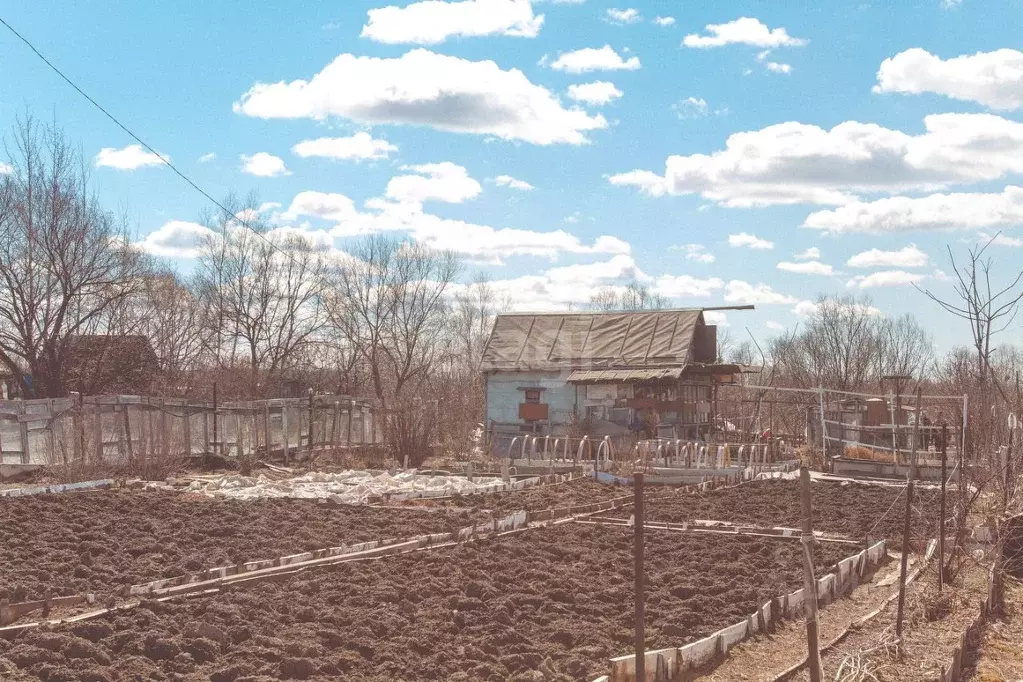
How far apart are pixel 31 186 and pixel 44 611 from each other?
2201cm

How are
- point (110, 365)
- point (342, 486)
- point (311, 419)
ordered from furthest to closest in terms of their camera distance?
point (110, 365) < point (311, 419) < point (342, 486)

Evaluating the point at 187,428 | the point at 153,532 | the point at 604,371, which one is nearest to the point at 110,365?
the point at 187,428

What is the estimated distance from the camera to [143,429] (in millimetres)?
21688

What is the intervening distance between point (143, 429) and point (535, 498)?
9.33 meters

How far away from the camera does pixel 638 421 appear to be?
30.1 m

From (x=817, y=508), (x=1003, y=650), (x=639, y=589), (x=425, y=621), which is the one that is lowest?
(x=1003, y=650)

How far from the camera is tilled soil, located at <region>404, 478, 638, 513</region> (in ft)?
51.1

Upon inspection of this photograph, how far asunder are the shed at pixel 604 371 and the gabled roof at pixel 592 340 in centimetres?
3

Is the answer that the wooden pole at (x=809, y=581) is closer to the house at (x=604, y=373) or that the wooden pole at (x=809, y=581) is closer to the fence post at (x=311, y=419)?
the fence post at (x=311, y=419)

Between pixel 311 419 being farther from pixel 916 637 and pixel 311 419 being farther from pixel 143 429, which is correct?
pixel 916 637

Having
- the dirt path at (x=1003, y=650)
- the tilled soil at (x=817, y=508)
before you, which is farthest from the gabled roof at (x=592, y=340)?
the dirt path at (x=1003, y=650)

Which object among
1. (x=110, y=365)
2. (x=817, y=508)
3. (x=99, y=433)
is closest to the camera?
(x=817, y=508)

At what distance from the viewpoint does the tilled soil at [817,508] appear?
537 inches

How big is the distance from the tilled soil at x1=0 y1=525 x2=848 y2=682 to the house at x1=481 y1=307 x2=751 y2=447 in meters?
19.3
